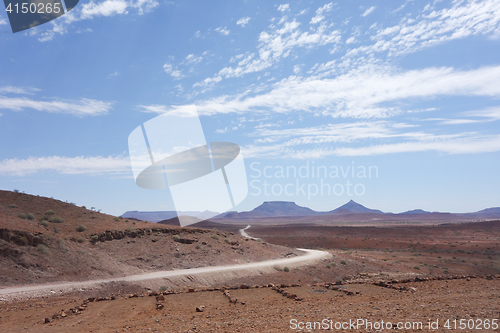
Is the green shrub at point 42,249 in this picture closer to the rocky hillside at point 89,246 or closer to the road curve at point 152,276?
the rocky hillside at point 89,246

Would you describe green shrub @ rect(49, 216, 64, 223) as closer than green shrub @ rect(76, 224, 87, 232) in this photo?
No

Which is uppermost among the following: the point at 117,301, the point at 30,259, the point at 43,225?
the point at 43,225

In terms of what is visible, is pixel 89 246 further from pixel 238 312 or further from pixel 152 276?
pixel 238 312

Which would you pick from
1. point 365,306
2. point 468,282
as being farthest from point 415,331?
point 468,282

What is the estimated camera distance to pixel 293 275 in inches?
1017

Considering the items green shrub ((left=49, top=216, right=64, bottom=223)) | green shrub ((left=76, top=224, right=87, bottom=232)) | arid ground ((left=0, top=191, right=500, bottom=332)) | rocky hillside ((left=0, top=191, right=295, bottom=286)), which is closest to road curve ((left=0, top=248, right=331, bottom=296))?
arid ground ((left=0, top=191, right=500, bottom=332))

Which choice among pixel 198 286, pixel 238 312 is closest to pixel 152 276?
pixel 198 286

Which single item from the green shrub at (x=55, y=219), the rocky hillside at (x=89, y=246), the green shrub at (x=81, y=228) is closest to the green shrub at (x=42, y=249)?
the rocky hillside at (x=89, y=246)

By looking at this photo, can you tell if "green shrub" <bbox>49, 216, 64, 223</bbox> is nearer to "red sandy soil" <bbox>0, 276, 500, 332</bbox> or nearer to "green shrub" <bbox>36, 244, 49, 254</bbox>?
"green shrub" <bbox>36, 244, 49, 254</bbox>

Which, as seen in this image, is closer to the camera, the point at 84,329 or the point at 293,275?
the point at 84,329

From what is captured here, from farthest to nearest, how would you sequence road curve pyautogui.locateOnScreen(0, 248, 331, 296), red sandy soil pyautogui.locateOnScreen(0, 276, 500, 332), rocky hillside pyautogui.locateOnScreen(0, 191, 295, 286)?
rocky hillside pyautogui.locateOnScreen(0, 191, 295, 286) → road curve pyautogui.locateOnScreen(0, 248, 331, 296) → red sandy soil pyautogui.locateOnScreen(0, 276, 500, 332)

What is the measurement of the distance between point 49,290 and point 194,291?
8.12 metres

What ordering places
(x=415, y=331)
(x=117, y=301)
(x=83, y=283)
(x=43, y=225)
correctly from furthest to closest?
(x=43, y=225)
(x=83, y=283)
(x=117, y=301)
(x=415, y=331)

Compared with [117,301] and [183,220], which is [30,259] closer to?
[117,301]
